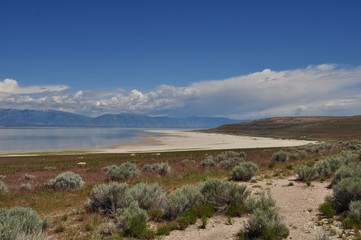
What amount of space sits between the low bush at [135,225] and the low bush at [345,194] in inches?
240

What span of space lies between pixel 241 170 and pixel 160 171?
9.59 m

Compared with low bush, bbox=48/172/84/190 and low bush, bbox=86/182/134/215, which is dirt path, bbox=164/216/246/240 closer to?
low bush, bbox=86/182/134/215

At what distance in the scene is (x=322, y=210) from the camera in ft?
37.3

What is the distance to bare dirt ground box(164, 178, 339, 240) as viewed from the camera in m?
9.81

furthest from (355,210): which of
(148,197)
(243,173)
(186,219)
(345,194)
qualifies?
(243,173)

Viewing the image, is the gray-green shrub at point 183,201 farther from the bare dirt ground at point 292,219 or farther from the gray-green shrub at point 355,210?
the gray-green shrub at point 355,210

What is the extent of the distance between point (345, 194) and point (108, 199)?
8118 millimetres

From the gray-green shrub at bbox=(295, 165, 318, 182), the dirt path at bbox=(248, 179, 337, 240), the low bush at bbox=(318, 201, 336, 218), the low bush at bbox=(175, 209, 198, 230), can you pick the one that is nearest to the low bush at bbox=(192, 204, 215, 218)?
the low bush at bbox=(175, 209, 198, 230)

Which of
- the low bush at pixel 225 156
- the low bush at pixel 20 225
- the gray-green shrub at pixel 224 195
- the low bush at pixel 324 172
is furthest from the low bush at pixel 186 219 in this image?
the low bush at pixel 225 156

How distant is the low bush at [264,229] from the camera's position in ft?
30.0

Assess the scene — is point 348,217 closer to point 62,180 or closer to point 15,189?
point 62,180

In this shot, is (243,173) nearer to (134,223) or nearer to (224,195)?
(224,195)

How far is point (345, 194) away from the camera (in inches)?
452

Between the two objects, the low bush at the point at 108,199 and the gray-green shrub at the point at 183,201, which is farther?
the low bush at the point at 108,199
